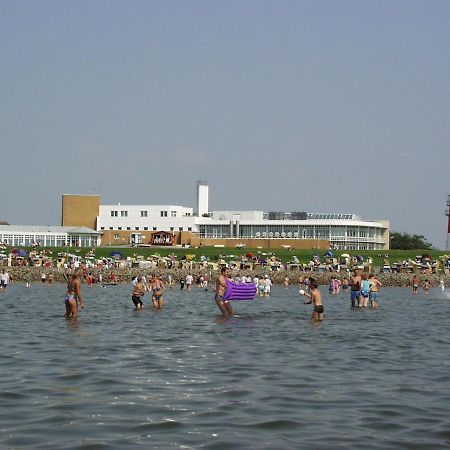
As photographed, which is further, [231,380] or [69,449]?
[231,380]

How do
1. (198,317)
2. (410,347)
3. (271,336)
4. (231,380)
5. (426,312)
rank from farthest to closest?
(426,312)
(198,317)
(271,336)
(410,347)
(231,380)

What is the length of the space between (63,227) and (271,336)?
9530 cm

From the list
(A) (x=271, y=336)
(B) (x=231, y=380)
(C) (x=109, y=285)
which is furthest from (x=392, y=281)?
(B) (x=231, y=380)

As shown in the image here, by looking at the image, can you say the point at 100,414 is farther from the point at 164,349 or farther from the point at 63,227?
the point at 63,227

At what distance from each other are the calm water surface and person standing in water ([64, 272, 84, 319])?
103 cm

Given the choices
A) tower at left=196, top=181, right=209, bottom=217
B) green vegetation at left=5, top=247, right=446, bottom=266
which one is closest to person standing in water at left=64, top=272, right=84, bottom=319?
green vegetation at left=5, top=247, right=446, bottom=266

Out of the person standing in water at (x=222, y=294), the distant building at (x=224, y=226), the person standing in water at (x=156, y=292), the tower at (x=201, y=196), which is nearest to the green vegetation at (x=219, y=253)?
the distant building at (x=224, y=226)

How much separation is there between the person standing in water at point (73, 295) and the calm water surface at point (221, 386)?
3.38ft

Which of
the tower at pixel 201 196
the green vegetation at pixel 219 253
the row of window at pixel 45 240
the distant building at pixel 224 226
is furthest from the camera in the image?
the tower at pixel 201 196

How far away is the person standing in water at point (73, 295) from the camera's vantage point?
25.1 meters

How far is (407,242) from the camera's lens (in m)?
136

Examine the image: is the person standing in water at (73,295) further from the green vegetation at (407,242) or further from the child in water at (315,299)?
the green vegetation at (407,242)

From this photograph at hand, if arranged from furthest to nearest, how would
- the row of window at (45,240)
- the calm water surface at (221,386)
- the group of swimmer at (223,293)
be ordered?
the row of window at (45,240), the group of swimmer at (223,293), the calm water surface at (221,386)

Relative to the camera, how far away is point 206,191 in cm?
13150
